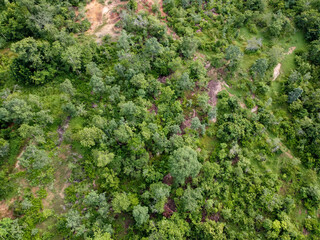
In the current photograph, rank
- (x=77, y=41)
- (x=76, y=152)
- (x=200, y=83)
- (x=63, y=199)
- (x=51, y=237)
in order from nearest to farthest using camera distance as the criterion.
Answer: (x=51, y=237)
(x=63, y=199)
(x=76, y=152)
(x=200, y=83)
(x=77, y=41)

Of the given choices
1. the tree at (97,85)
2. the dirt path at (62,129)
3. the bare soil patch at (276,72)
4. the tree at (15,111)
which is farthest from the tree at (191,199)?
the bare soil patch at (276,72)

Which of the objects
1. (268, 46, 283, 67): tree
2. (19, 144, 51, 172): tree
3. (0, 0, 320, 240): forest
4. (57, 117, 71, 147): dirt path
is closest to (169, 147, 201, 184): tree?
(0, 0, 320, 240): forest

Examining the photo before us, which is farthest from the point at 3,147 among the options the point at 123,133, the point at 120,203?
the point at 120,203

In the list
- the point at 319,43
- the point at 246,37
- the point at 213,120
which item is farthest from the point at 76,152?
the point at 319,43

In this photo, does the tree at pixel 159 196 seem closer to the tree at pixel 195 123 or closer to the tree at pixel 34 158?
the tree at pixel 195 123

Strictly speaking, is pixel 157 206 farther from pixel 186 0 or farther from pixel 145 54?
pixel 186 0

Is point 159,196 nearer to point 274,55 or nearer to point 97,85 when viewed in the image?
point 97,85

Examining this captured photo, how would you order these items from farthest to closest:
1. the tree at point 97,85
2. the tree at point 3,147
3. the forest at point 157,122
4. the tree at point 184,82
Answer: the tree at point 184,82, the tree at point 97,85, the tree at point 3,147, the forest at point 157,122
